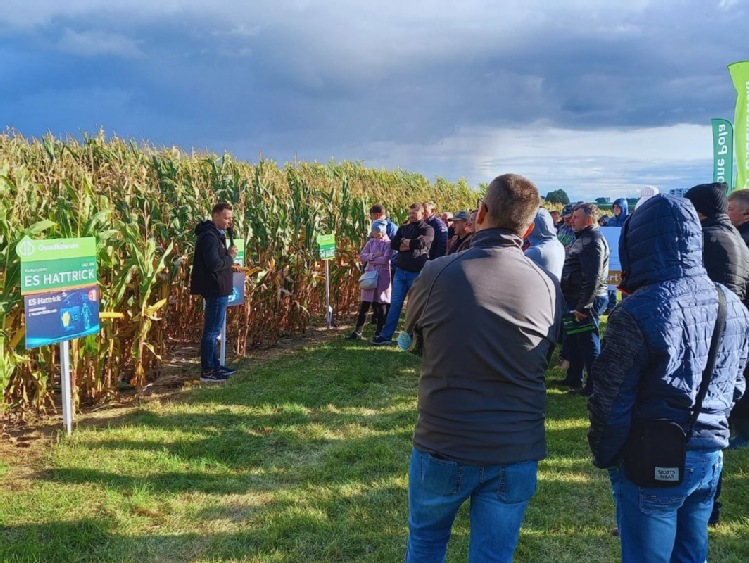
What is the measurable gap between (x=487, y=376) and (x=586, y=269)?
457 cm

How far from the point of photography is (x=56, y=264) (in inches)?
195

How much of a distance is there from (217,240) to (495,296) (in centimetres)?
509

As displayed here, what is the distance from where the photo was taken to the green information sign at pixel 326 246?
9.35 meters

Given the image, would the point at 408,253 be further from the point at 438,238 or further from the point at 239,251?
the point at 239,251

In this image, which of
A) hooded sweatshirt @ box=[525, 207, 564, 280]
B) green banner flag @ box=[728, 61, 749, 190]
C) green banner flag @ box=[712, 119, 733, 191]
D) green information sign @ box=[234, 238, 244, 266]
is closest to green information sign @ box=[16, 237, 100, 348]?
green information sign @ box=[234, 238, 244, 266]

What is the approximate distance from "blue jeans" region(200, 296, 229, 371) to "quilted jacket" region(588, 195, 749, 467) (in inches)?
208

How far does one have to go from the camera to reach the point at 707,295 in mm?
2258

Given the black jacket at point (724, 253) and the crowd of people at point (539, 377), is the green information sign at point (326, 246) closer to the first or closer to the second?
the black jacket at point (724, 253)

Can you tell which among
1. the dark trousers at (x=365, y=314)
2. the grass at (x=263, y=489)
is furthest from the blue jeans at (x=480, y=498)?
the dark trousers at (x=365, y=314)

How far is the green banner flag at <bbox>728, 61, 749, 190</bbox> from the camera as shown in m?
10.1

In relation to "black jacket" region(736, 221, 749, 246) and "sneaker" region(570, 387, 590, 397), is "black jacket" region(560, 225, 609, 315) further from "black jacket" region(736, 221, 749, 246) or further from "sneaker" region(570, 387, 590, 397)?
"black jacket" region(736, 221, 749, 246)

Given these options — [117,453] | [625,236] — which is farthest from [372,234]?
[625,236]

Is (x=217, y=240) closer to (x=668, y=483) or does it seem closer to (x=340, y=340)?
(x=340, y=340)

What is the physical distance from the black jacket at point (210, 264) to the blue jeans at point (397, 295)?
2837 mm
